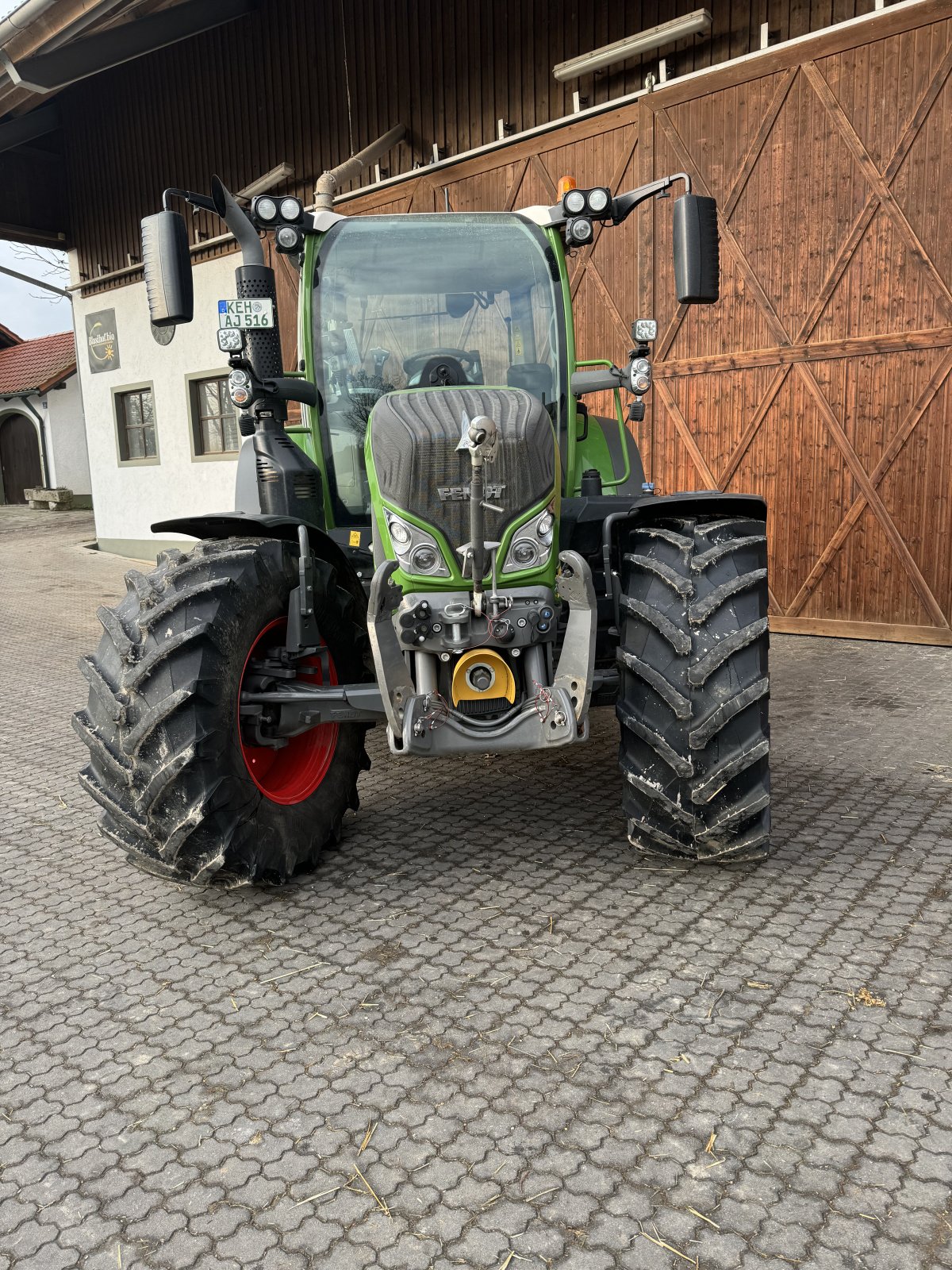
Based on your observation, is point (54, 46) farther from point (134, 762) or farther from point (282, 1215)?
point (282, 1215)

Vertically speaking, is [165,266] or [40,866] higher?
[165,266]

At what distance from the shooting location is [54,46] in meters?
9.96

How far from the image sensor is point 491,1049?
2428 millimetres

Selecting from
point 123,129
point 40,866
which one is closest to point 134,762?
point 40,866

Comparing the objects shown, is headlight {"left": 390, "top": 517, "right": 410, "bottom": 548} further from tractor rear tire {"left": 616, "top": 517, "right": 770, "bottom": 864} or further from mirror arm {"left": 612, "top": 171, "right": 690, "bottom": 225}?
mirror arm {"left": 612, "top": 171, "right": 690, "bottom": 225}

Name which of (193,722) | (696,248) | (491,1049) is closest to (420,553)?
(193,722)

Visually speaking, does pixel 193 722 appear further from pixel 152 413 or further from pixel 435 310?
pixel 152 413

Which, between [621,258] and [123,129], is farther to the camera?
[123,129]

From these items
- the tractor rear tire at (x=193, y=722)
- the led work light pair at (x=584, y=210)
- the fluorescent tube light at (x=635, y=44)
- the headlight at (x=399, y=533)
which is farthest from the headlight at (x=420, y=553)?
the fluorescent tube light at (x=635, y=44)

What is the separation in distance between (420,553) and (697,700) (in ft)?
3.32

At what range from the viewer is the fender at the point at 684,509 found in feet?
11.3

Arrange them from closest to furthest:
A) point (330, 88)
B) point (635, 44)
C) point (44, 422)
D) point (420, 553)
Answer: point (420, 553) → point (635, 44) → point (330, 88) → point (44, 422)

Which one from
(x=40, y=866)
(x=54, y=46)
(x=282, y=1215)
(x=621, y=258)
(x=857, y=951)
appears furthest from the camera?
(x=54, y=46)

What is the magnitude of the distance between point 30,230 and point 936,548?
13.9 metres
